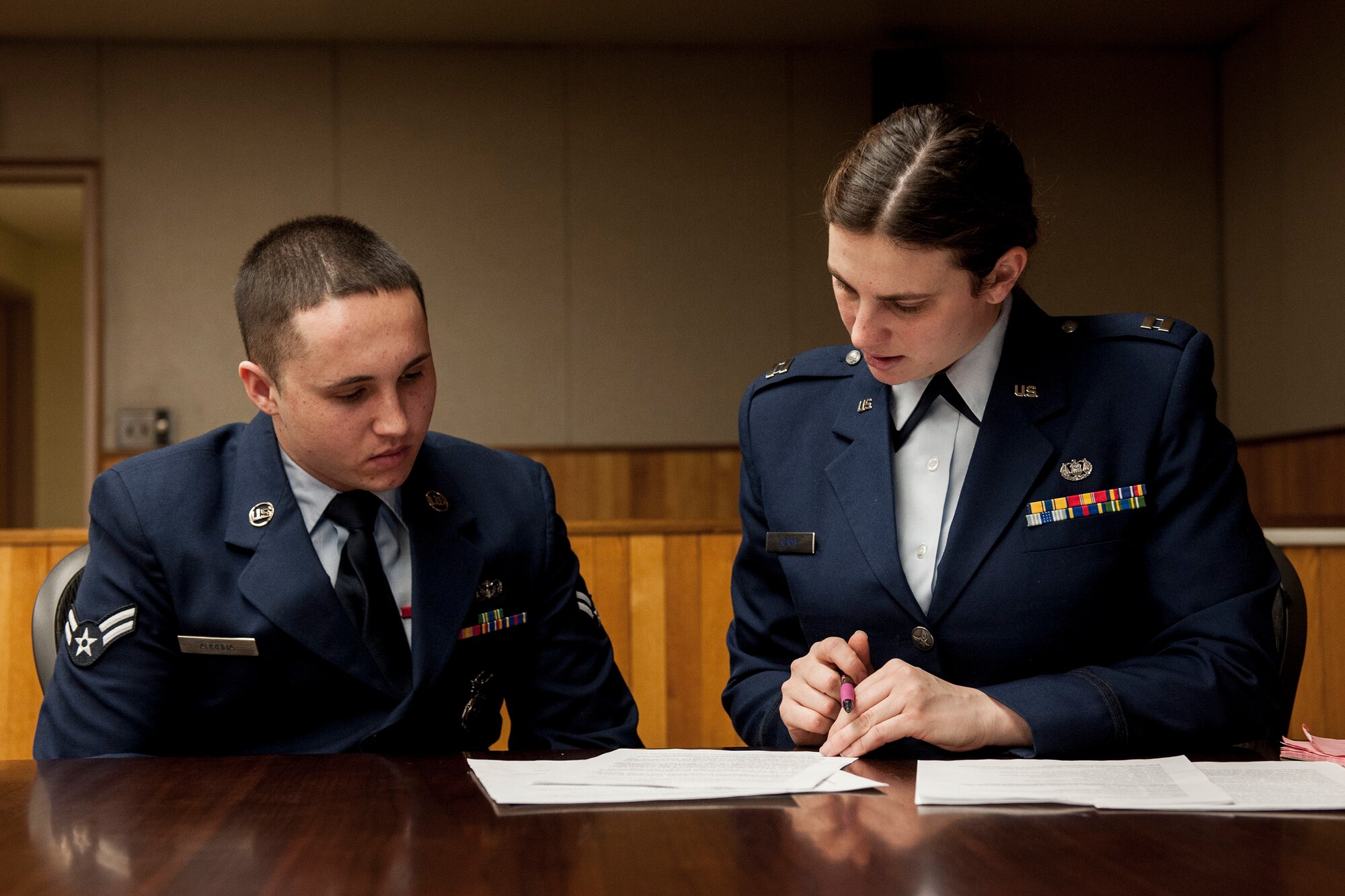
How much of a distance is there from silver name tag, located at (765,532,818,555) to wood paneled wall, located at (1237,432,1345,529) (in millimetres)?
3558

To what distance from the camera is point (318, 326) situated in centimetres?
140

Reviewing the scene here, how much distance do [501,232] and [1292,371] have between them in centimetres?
342

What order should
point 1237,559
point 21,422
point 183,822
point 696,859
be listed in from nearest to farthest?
point 696,859 → point 183,822 → point 1237,559 → point 21,422

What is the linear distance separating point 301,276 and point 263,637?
433mm

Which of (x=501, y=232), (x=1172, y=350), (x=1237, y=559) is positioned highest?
(x=501, y=232)

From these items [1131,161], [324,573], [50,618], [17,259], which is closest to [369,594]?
[324,573]

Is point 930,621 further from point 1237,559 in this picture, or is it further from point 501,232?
point 501,232

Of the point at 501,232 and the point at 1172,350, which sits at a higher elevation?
the point at 501,232

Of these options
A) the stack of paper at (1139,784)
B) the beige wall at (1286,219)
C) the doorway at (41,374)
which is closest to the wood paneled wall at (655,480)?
the beige wall at (1286,219)

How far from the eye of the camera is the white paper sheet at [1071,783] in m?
0.91

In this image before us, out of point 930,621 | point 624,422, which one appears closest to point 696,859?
point 930,621

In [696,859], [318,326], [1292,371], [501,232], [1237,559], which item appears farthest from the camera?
→ [501,232]

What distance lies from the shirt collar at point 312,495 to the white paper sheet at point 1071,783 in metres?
0.75

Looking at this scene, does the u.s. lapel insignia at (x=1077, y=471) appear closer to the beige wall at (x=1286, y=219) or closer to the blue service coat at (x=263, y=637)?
the blue service coat at (x=263, y=637)
